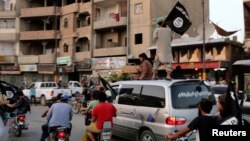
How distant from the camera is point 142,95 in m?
10.0

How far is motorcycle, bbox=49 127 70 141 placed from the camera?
8492 millimetres

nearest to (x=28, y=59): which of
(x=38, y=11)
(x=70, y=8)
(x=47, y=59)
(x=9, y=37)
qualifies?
(x=47, y=59)

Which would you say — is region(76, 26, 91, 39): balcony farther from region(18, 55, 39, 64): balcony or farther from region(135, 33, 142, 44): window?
region(18, 55, 39, 64): balcony

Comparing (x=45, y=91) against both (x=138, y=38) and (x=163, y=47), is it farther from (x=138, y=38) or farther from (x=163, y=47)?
(x=163, y=47)

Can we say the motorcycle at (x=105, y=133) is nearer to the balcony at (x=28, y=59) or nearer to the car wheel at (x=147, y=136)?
the car wheel at (x=147, y=136)

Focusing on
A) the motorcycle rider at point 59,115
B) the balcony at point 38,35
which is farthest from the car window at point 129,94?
the balcony at point 38,35

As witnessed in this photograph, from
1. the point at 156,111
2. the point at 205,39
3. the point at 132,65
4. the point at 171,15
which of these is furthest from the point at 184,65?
the point at 156,111

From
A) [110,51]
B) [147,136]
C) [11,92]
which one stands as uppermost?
[110,51]

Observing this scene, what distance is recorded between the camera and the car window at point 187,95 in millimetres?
9133

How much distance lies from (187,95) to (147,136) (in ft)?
4.46

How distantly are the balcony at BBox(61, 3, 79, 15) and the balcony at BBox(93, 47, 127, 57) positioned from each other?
20.8 ft

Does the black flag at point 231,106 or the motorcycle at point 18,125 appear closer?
the black flag at point 231,106

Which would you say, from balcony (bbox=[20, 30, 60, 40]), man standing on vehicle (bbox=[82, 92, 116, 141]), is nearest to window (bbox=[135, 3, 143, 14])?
balcony (bbox=[20, 30, 60, 40])

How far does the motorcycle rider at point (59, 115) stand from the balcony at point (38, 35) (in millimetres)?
40570
